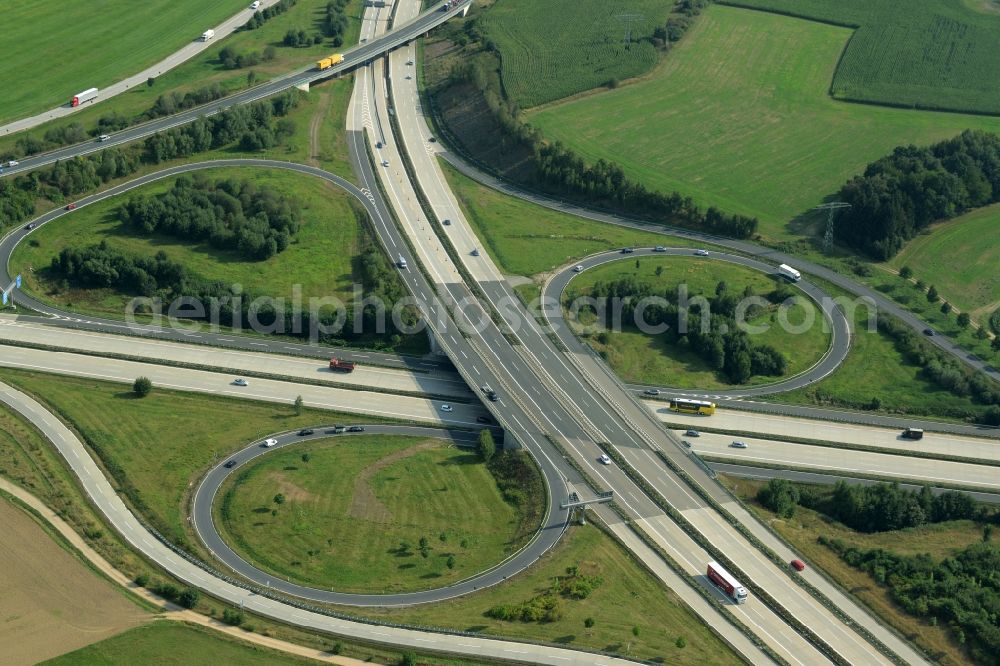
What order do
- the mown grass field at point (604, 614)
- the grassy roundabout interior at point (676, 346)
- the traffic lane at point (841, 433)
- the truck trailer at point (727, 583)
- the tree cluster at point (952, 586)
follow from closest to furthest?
1. the mown grass field at point (604, 614)
2. the tree cluster at point (952, 586)
3. the truck trailer at point (727, 583)
4. the traffic lane at point (841, 433)
5. the grassy roundabout interior at point (676, 346)

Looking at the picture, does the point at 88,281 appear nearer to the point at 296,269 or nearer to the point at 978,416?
the point at 296,269

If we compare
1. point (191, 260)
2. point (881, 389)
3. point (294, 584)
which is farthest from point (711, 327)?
point (191, 260)

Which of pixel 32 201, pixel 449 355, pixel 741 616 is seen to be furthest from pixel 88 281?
pixel 741 616

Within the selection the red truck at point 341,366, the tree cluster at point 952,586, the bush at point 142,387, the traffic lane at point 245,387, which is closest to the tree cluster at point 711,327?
the traffic lane at point 245,387

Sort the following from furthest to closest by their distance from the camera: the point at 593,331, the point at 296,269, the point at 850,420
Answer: the point at 296,269, the point at 593,331, the point at 850,420

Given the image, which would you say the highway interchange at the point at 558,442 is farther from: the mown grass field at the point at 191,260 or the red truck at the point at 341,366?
the mown grass field at the point at 191,260

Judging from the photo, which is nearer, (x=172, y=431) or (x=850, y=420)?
(x=172, y=431)

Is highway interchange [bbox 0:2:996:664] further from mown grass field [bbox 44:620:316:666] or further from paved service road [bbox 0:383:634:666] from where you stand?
mown grass field [bbox 44:620:316:666]
